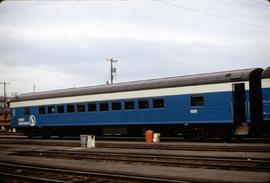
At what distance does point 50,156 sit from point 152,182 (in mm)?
9645

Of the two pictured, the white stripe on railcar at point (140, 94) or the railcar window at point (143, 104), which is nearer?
the white stripe on railcar at point (140, 94)

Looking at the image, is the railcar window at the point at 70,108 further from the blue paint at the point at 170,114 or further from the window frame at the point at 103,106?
the window frame at the point at 103,106

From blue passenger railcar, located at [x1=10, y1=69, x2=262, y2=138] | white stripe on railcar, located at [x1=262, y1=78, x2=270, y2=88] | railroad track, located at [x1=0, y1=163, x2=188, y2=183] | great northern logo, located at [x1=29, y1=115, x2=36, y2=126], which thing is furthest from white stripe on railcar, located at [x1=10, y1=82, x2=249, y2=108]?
railroad track, located at [x1=0, y1=163, x2=188, y2=183]

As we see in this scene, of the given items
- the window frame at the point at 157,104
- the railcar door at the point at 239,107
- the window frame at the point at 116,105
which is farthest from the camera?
the window frame at the point at 116,105

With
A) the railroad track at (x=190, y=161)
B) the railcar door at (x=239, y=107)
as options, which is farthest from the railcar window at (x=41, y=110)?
the railcar door at (x=239, y=107)

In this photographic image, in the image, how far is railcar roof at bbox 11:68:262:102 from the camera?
20656 millimetres

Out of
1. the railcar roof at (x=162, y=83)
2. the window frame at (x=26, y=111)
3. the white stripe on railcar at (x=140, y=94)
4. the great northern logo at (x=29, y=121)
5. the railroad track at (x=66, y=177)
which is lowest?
the railroad track at (x=66, y=177)

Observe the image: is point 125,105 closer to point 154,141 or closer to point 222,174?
point 154,141

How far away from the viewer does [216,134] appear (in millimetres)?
21125

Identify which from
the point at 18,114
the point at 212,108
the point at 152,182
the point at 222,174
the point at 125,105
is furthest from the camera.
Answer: the point at 18,114

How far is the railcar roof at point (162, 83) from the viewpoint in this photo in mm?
20656

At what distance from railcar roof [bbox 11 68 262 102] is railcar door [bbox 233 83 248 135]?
567mm

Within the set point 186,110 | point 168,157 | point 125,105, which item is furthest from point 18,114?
point 168,157

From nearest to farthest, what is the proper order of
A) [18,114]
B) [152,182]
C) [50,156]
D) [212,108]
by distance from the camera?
1. [152,182]
2. [50,156]
3. [212,108]
4. [18,114]
